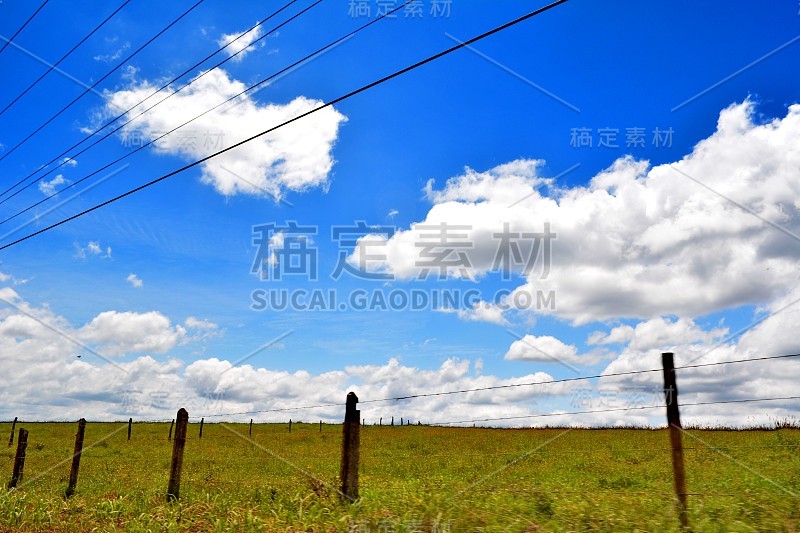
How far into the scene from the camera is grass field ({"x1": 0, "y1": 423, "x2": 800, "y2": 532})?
773 centimetres

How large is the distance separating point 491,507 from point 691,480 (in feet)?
36.2

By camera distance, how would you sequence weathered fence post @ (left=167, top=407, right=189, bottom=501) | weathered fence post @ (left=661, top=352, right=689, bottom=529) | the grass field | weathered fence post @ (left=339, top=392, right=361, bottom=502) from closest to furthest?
the grass field, weathered fence post @ (left=661, top=352, right=689, bottom=529), weathered fence post @ (left=339, top=392, right=361, bottom=502), weathered fence post @ (left=167, top=407, right=189, bottom=501)

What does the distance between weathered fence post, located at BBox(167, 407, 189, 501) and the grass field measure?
1.16ft

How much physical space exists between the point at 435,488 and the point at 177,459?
6.38 m

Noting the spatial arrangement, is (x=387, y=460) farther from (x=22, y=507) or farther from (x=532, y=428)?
(x=532, y=428)

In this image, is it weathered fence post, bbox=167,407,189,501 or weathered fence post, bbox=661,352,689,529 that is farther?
weathered fence post, bbox=167,407,189,501

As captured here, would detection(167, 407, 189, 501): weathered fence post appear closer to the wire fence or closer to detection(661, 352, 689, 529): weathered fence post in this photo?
the wire fence

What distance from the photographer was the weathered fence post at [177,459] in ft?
42.8

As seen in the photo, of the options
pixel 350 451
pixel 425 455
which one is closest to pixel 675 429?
pixel 350 451

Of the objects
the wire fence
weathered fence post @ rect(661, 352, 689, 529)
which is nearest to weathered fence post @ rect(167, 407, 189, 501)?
the wire fence

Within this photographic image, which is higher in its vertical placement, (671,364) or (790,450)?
(671,364)

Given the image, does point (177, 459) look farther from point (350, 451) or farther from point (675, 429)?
point (675, 429)

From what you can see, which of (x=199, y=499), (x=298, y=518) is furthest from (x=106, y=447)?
(x=298, y=518)

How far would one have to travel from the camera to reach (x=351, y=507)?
9.21 metres
